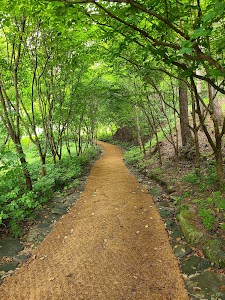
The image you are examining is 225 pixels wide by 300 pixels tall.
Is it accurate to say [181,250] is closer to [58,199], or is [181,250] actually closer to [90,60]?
[58,199]

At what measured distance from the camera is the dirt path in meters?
3.48

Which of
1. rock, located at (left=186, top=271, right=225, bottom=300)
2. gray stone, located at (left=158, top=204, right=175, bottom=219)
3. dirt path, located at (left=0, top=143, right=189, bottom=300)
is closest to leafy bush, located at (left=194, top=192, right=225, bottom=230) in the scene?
gray stone, located at (left=158, top=204, right=175, bottom=219)

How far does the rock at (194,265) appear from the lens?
3.78m

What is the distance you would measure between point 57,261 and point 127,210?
257 cm

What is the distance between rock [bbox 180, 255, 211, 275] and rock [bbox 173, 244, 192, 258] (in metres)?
0.15

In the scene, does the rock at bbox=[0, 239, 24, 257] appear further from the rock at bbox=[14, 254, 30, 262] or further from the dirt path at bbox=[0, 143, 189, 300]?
the dirt path at bbox=[0, 143, 189, 300]

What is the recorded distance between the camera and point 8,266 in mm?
4254

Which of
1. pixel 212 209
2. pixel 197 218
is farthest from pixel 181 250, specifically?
pixel 212 209

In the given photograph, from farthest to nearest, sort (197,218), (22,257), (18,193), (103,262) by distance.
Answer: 1. (18,193)
2. (197,218)
3. (22,257)
4. (103,262)

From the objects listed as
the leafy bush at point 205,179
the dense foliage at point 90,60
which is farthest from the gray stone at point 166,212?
the dense foliage at point 90,60

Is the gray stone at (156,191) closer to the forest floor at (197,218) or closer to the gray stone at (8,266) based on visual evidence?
the forest floor at (197,218)

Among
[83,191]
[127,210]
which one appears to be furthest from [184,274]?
[83,191]

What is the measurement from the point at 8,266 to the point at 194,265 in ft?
10.4

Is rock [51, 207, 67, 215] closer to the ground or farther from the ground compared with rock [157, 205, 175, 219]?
farther from the ground
